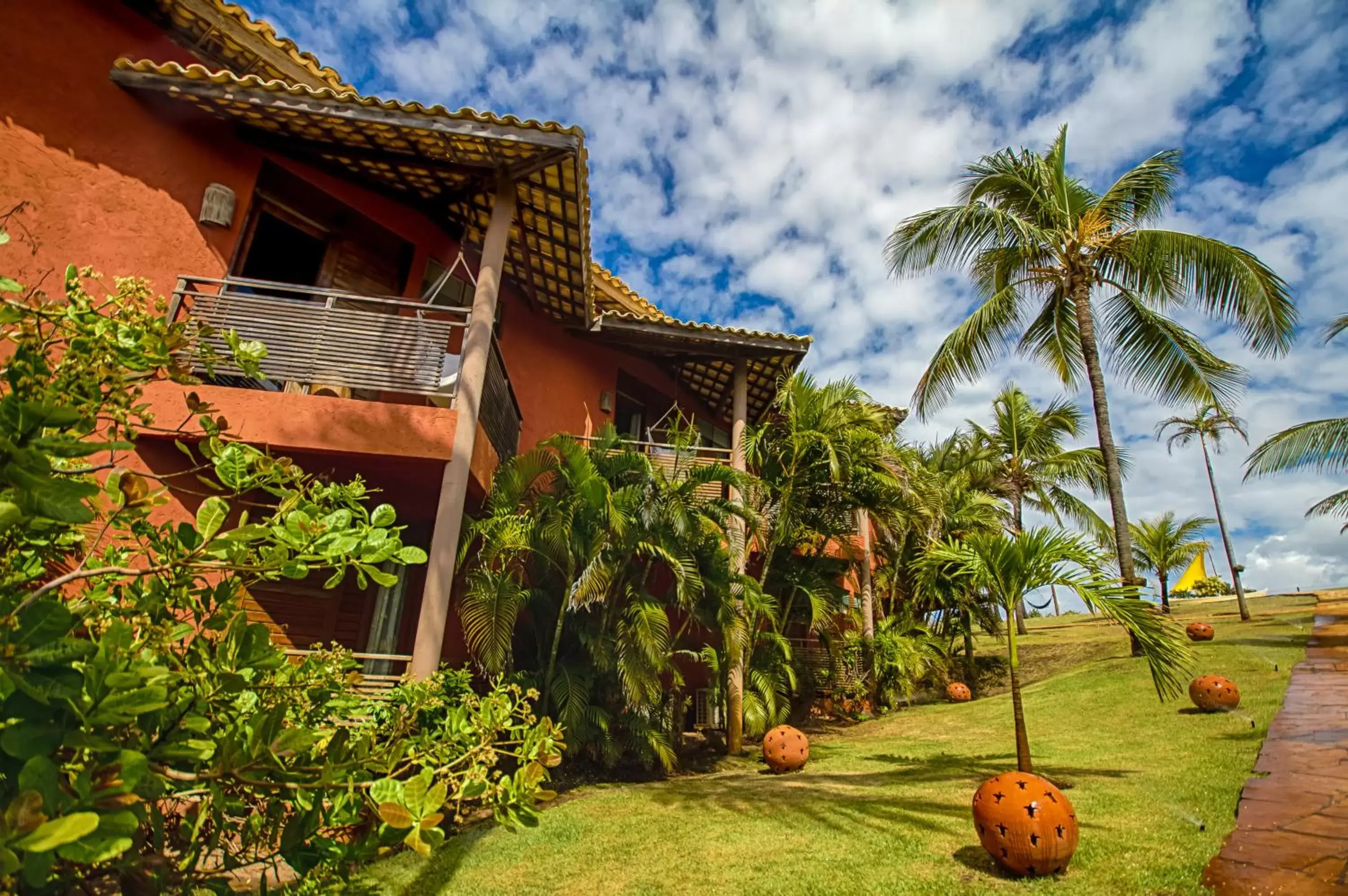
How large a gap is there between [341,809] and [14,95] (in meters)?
8.05

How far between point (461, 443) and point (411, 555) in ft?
16.8

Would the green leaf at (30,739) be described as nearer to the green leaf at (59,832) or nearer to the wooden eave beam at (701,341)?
the green leaf at (59,832)

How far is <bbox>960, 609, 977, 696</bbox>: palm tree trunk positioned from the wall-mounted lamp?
628 inches

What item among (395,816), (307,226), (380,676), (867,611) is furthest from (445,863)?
(867,611)

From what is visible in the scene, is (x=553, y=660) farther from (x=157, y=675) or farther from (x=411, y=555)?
(x=157, y=675)

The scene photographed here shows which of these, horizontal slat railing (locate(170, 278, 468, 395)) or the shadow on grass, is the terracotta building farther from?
the shadow on grass

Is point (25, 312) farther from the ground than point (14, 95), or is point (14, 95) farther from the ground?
point (14, 95)

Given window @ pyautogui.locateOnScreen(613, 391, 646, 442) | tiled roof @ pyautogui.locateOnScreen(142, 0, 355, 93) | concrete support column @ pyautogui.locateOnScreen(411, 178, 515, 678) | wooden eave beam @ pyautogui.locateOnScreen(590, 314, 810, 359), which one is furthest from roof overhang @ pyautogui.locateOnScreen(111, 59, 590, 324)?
window @ pyautogui.locateOnScreen(613, 391, 646, 442)

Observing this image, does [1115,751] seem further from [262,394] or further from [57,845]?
[262,394]

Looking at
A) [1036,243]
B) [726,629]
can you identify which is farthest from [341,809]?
[1036,243]

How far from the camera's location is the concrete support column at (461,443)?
629 cm

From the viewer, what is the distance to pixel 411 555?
1.85 m

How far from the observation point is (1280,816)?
15.4 feet

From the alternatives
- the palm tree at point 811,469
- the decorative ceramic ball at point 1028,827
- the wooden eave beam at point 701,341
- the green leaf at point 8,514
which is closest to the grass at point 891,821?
the decorative ceramic ball at point 1028,827
